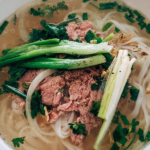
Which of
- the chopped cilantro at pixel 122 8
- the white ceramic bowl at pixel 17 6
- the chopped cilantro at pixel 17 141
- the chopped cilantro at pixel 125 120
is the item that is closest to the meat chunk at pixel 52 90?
the chopped cilantro at pixel 17 141

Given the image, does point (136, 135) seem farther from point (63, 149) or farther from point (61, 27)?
point (61, 27)

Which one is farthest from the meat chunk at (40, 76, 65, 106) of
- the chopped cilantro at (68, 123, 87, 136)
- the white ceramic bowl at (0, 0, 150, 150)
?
the white ceramic bowl at (0, 0, 150, 150)

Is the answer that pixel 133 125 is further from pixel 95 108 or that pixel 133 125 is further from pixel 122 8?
pixel 122 8

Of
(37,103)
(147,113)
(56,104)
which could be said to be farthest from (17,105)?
(147,113)

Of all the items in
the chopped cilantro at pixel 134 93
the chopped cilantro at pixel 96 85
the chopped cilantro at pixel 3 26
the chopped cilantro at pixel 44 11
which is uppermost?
the chopped cilantro at pixel 44 11

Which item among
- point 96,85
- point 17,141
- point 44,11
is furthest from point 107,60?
point 17,141

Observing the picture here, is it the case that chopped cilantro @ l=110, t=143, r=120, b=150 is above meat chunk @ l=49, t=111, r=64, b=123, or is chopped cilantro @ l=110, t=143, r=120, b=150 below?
below

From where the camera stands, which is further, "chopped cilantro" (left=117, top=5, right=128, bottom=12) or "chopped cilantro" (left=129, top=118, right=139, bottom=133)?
"chopped cilantro" (left=117, top=5, right=128, bottom=12)

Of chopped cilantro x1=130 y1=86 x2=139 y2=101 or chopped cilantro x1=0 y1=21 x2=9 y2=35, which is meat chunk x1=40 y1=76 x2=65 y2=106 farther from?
chopped cilantro x1=0 y1=21 x2=9 y2=35

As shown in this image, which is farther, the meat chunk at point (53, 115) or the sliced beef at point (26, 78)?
the sliced beef at point (26, 78)

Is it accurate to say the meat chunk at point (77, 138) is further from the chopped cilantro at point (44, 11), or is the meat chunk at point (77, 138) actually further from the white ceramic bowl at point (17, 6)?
the white ceramic bowl at point (17, 6)
